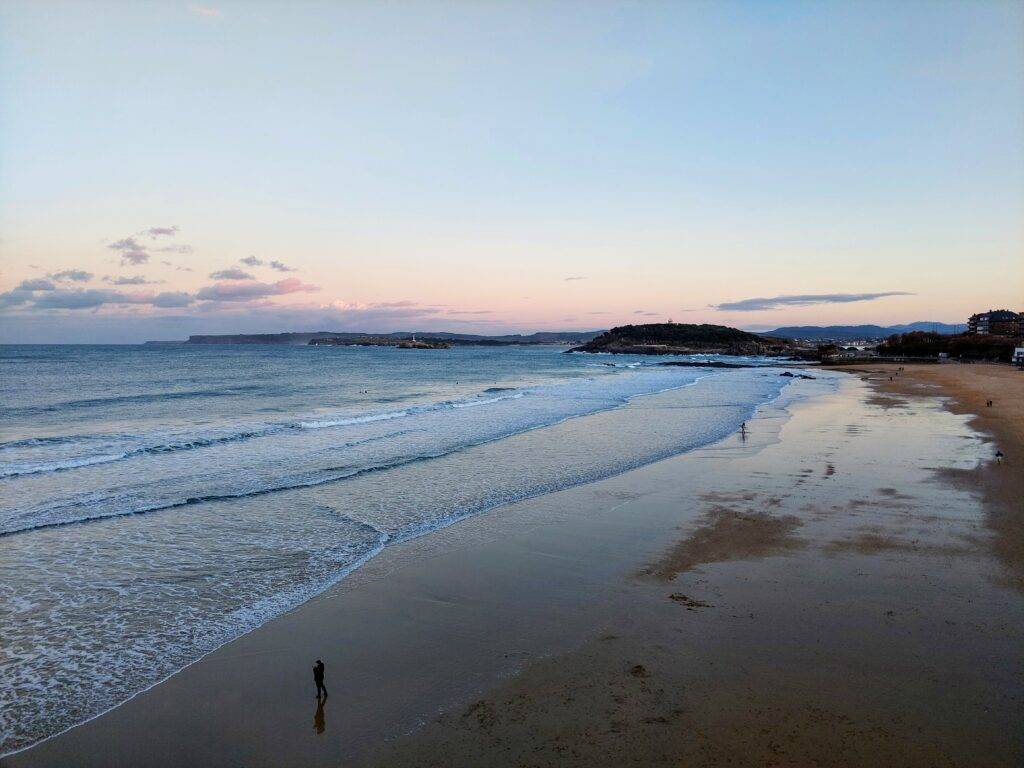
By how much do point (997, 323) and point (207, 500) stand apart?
17699 cm

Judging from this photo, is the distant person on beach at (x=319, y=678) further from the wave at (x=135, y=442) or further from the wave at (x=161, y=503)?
the wave at (x=135, y=442)

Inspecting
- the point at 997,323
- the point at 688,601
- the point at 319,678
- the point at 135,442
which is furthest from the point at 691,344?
the point at 319,678

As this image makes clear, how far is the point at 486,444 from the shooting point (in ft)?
86.9

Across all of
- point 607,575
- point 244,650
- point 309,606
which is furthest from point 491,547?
point 244,650

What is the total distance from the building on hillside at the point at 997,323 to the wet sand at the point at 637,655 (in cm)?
14615

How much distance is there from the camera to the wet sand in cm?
682

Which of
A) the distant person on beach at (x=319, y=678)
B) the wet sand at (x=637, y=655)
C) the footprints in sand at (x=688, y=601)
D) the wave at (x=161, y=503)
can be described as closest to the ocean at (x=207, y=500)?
the wave at (x=161, y=503)

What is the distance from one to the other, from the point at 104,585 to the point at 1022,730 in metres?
14.0

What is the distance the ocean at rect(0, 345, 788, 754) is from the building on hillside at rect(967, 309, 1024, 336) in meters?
131

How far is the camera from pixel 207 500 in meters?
17.3

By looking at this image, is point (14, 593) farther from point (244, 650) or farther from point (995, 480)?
point (995, 480)

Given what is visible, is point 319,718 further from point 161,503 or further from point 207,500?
point 161,503

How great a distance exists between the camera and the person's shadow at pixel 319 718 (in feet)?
23.6

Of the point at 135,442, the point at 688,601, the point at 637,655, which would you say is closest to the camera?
the point at 637,655
